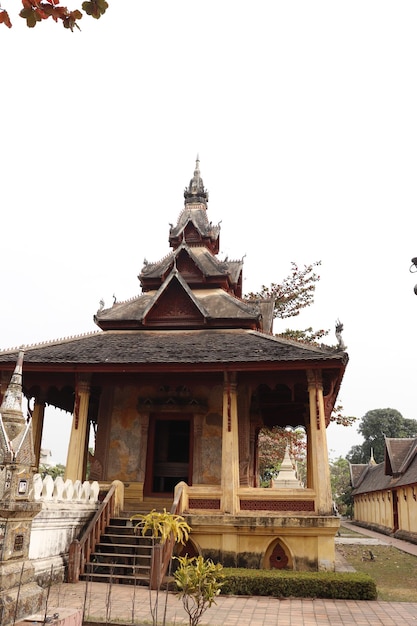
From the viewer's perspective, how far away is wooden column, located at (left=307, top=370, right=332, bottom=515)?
42.7ft

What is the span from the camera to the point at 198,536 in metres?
13.1

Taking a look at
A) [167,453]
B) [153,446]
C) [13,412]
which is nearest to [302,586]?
[153,446]

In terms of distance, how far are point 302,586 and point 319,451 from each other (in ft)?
11.4

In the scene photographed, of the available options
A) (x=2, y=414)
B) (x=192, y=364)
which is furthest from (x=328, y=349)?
(x=2, y=414)

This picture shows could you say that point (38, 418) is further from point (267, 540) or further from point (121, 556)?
point (267, 540)

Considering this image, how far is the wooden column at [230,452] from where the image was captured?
13.4 metres

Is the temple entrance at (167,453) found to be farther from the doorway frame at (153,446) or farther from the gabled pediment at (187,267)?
the gabled pediment at (187,267)

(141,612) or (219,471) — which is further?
(219,471)

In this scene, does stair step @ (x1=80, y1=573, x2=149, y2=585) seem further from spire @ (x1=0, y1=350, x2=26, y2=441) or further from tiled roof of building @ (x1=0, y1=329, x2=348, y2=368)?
spire @ (x1=0, y1=350, x2=26, y2=441)

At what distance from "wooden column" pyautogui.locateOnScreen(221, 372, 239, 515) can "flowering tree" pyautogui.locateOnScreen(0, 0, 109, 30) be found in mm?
11322

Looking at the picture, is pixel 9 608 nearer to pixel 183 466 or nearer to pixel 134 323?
pixel 183 466

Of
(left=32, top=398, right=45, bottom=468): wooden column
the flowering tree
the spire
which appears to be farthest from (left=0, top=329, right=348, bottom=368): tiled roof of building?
the flowering tree

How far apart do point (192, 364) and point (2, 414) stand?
296 inches

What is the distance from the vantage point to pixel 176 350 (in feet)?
50.5
